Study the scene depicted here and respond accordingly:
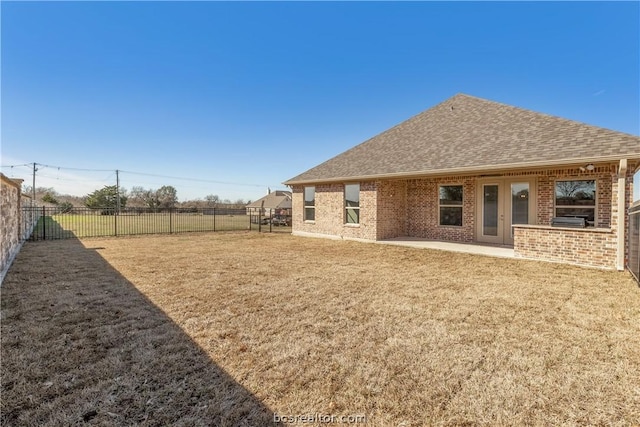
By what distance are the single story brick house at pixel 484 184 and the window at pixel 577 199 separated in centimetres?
2

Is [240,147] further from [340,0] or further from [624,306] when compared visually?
[624,306]

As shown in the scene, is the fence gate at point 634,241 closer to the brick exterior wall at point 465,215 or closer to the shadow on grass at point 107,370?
the brick exterior wall at point 465,215

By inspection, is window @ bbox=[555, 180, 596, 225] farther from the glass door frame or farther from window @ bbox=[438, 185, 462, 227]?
window @ bbox=[438, 185, 462, 227]

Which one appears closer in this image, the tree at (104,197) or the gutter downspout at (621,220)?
the gutter downspout at (621,220)

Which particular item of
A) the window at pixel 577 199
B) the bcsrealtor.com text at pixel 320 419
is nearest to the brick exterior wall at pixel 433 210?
the window at pixel 577 199

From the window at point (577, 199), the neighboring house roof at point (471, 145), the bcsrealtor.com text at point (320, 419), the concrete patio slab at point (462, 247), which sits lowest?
the bcsrealtor.com text at point (320, 419)

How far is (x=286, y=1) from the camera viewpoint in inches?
375

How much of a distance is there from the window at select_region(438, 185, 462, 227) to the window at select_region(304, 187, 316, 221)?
5745mm

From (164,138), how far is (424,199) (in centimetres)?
2225

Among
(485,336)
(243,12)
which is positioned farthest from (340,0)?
(485,336)

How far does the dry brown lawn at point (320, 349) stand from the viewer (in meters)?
2.04

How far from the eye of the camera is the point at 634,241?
5.82 m

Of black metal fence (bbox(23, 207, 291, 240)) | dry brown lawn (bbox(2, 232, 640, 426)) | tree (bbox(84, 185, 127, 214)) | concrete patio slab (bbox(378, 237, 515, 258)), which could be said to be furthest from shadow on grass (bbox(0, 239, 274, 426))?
tree (bbox(84, 185, 127, 214))

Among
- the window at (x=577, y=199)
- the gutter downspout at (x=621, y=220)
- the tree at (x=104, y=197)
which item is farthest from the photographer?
the tree at (x=104, y=197)
